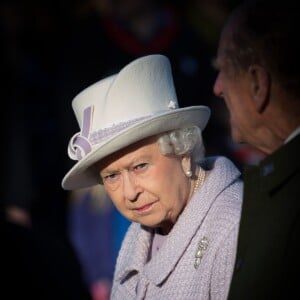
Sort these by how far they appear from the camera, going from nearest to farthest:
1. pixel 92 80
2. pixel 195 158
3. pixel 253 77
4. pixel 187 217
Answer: pixel 253 77, pixel 187 217, pixel 195 158, pixel 92 80

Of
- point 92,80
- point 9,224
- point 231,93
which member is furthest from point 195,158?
point 92,80

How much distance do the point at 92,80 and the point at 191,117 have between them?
2960 mm

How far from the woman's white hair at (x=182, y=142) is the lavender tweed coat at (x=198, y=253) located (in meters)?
0.13

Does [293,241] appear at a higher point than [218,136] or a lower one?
lower

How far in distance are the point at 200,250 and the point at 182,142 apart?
566 millimetres

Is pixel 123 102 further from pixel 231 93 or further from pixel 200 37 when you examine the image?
pixel 200 37

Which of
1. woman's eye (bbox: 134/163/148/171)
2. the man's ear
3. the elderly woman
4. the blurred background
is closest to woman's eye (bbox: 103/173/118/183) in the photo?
the elderly woman

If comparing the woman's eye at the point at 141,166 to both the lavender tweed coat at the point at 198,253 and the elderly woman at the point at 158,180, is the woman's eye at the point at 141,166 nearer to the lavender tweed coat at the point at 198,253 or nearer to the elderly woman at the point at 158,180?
the elderly woman at the point at 158,180

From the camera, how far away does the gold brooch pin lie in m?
4.07

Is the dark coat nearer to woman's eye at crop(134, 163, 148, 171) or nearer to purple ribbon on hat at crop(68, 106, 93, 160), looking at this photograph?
woman's eye at crop(134, 163, 148, 171)

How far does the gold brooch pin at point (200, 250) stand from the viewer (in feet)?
13.3

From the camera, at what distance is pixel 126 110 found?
173 inches

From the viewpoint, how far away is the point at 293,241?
3.01m

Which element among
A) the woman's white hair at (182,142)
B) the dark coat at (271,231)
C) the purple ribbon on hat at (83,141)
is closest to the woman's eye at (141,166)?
the woman's white hair at (182,142)
